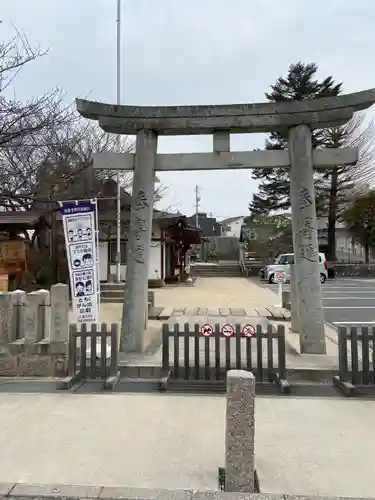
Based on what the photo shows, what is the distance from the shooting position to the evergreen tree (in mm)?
32250

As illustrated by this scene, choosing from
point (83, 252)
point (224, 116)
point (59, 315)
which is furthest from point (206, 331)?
point (224, 116)

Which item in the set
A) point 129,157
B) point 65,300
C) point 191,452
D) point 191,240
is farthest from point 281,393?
point 191,240

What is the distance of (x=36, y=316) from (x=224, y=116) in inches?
185

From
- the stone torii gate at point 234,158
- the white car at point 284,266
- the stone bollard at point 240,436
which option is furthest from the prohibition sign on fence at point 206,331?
the white car at point 284,266

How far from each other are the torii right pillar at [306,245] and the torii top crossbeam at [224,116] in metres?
0.29

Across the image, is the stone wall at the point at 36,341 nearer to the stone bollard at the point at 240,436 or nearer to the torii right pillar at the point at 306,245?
the stone bollard at the point at 240,436

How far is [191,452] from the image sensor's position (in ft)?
12.4

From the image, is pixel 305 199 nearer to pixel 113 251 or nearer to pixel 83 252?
pixel 83 252

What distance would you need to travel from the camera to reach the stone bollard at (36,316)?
6.35m

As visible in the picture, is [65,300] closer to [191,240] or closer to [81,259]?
[81,259]

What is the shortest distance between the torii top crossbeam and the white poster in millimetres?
1718

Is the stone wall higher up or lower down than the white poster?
lower down

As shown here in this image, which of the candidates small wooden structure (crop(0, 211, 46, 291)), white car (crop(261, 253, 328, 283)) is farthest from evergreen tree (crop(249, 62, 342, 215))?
small wooden structure (crop(0, 211, 46, 291))

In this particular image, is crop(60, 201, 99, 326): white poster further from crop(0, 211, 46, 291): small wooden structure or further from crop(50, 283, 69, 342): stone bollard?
crop(0, 211, 46, 291): small wooden structure
